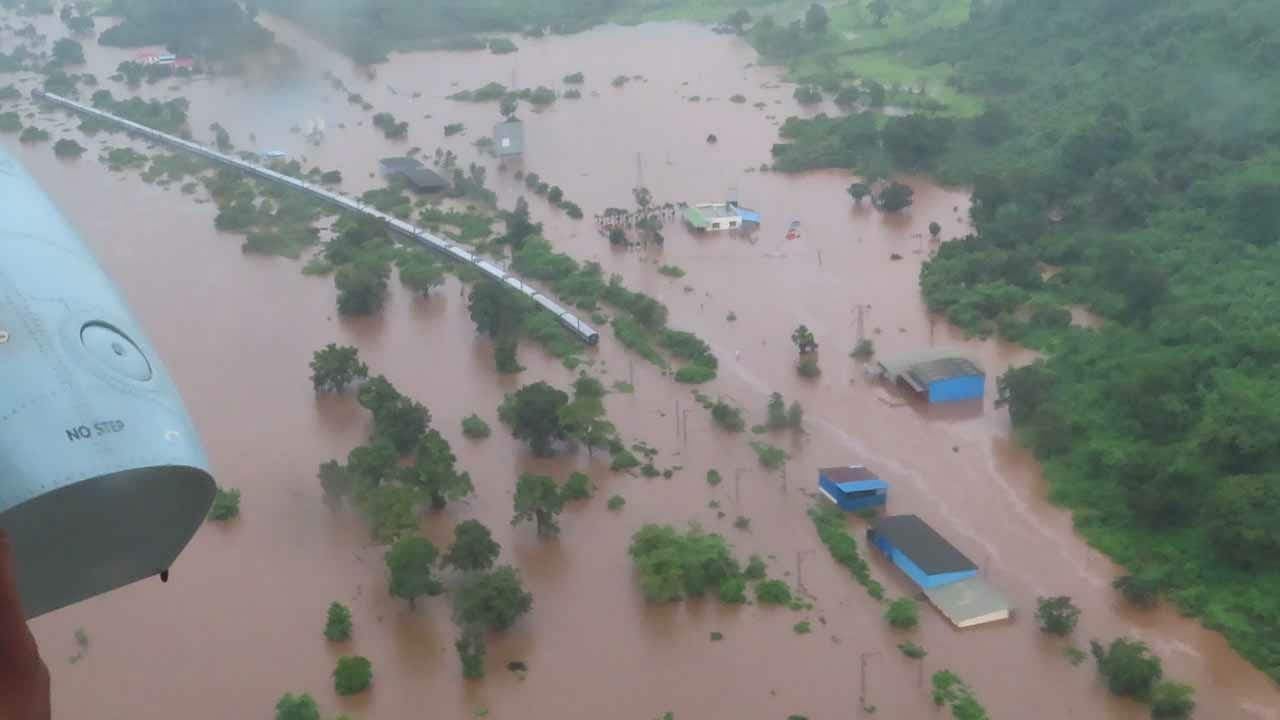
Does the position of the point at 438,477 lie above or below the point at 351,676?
above

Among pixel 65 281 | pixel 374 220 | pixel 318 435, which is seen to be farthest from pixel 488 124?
pixel 65 281

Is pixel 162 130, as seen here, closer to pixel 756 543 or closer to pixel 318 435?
pixel 318 435

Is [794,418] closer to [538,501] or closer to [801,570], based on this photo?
[801,570]

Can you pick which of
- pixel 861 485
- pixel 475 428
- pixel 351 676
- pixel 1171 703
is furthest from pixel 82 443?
pixel 475 428

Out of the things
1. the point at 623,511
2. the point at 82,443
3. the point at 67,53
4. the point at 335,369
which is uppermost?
the point at 82,443

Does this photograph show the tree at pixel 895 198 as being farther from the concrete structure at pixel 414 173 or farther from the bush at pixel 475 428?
the bush at pixel 475 428
